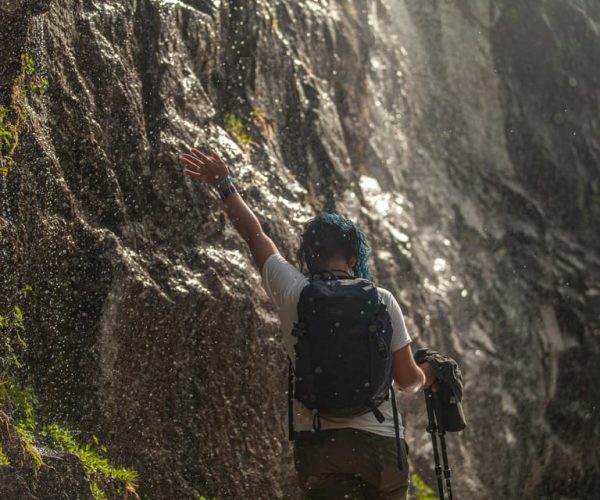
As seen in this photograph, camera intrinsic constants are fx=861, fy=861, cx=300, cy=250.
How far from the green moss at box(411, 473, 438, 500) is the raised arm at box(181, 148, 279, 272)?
423cm

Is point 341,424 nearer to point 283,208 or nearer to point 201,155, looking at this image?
point 201,155

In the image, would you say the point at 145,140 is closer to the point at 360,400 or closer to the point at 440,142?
the point at 360,400

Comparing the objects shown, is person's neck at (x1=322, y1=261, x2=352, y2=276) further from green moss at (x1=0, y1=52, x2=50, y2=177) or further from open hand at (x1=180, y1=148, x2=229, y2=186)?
green moss at (x1=0, y1=52, x2=50, y2=177)

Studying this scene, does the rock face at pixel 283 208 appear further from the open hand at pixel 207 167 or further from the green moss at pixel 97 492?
the open hand at pixel 207 167

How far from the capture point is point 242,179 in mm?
7391

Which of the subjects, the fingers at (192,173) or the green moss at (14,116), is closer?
the fingers at (192,173)

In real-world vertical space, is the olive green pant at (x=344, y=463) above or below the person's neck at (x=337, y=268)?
below

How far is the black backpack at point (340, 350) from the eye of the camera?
3.89m

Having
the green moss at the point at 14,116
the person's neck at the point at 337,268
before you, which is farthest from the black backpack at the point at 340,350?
the green moss at the point at 14,116

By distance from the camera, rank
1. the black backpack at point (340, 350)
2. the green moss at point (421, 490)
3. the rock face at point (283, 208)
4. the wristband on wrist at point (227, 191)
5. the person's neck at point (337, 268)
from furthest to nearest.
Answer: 1. the green moss at point (421, 490)
2. the rock face at point (283, 208)
3. the wristband on wrist at point (227, 191)
4. the person's neck at point (337, 268)
5. the black backpack at point (340, 350)

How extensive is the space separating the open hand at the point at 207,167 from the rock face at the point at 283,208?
1.42 m

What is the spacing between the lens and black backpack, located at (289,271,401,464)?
3887 mm

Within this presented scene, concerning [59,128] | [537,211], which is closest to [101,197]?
[59,128]

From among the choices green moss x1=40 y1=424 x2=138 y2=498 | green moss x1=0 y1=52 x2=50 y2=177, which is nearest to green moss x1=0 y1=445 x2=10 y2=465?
green moss x1=40 y1=424 x2=138 y2=498
